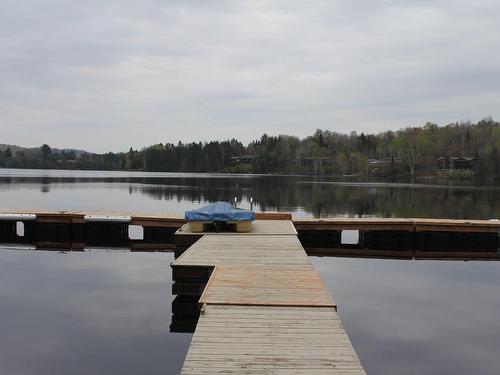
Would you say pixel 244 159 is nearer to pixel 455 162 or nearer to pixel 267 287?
pixel 455 162

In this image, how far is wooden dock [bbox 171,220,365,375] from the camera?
244 inches

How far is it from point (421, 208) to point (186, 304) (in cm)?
3232

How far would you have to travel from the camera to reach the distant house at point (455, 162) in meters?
120

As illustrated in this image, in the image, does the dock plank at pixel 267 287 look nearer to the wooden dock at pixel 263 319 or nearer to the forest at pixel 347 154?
the wooden dock at pixel 263 319

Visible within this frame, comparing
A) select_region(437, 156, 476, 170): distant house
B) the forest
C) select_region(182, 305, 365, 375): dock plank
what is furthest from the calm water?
select_region(437, 156, 476, 170): distant house

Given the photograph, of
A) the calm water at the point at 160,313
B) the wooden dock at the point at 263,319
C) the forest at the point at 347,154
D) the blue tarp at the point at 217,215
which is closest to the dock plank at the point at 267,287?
the wooden dock at the point at 263,319

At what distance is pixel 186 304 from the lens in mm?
12305

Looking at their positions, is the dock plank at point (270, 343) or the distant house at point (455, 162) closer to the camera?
the dock plank at point (270, 343)

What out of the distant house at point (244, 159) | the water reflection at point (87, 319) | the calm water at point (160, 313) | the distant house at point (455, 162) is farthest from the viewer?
the distant house at point (244, 159)

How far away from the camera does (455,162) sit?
4840 inches

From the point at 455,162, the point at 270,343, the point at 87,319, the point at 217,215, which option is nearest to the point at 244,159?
the point at 455,162

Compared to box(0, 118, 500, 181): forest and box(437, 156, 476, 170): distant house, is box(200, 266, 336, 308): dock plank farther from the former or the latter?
box(437, 156, 476, 170): distant house

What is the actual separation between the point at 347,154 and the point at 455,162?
126 feet

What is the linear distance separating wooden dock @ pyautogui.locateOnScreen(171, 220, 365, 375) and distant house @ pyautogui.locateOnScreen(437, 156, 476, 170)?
386 feet
